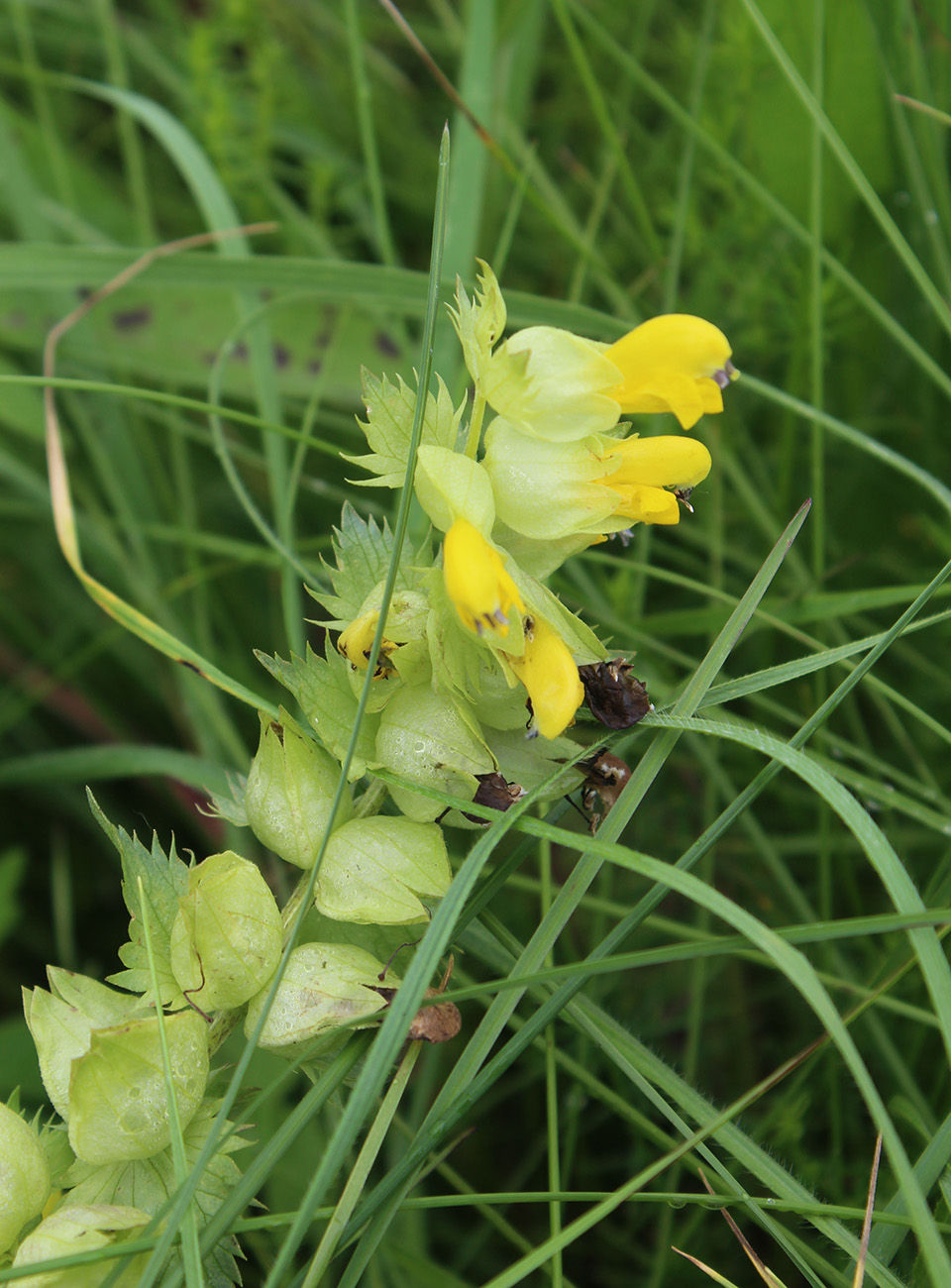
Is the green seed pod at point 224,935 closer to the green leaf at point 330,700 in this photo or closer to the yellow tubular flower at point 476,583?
the green leaf at point 330,700

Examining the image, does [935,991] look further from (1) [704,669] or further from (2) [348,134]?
(2) [348,134]

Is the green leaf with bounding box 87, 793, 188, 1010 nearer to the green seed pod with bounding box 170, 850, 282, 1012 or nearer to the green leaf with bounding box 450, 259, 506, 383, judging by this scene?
the green seed pod with bounding box 170, 850, 282, 1012

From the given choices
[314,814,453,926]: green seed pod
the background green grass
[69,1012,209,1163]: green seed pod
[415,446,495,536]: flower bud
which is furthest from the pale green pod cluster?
[415,446,495,536]: flower bud

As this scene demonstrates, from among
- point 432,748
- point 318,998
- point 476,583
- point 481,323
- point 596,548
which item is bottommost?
point 596,548

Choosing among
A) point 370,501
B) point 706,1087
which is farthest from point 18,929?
point 706,1087

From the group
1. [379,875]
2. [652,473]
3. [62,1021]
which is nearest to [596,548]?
[652,473]

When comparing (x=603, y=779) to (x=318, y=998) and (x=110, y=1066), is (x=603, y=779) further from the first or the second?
(x=110, y=1066)
